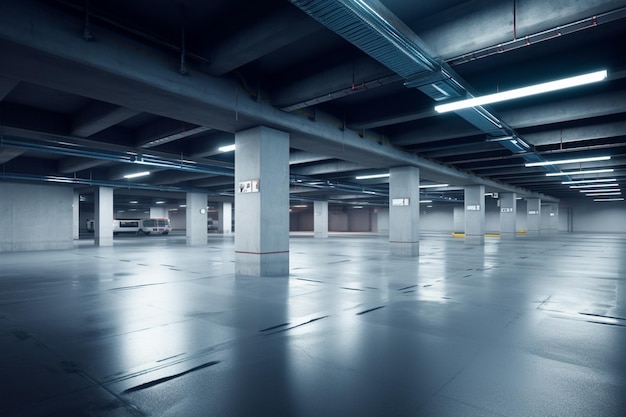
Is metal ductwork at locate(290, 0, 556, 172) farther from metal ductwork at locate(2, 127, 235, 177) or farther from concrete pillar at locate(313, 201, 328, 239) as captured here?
concrete pillar at locate(313, 201, 328, 239)

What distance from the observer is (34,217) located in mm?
19609

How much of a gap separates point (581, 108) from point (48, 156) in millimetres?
21518

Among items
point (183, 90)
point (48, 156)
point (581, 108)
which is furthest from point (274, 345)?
point (48, 156)

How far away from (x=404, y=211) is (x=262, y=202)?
8.23 metres

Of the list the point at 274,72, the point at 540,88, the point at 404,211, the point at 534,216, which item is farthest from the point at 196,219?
the point at 534,216

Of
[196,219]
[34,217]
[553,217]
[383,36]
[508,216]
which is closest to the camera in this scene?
[383,36]

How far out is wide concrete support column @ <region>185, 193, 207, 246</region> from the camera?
2576 cm

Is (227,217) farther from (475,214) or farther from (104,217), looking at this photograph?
(475,214)

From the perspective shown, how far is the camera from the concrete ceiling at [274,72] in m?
5.45

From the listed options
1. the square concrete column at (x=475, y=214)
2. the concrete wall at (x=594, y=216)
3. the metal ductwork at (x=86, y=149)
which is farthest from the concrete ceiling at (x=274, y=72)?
the concrete wall at (x=594, y=216)

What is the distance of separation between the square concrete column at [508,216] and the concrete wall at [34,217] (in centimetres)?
3210

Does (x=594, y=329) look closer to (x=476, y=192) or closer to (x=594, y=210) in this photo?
(x=476, y=192)

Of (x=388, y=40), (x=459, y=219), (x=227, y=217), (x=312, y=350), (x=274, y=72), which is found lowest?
(x=312, y=350)

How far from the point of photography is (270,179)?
31.9ft
